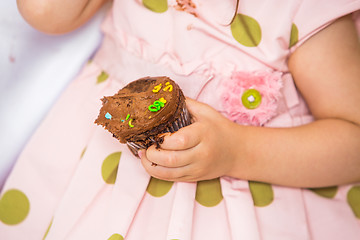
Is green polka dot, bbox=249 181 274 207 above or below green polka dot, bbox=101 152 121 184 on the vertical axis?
below

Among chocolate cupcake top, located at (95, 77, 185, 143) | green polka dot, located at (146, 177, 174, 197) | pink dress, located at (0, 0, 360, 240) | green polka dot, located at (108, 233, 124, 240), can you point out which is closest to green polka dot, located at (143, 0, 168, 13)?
pink dress, located at (0, 0, 360, 240)

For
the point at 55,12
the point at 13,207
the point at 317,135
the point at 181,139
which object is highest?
the point at 55,12

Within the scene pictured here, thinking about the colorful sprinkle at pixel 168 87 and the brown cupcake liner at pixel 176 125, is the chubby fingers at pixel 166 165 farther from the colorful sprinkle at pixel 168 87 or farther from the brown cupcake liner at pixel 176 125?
the colorful sprinkle at pixel 168 87

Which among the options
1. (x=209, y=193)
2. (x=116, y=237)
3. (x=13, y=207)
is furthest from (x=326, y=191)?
(x=13, y=207)

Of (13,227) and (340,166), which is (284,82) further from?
(13,227)

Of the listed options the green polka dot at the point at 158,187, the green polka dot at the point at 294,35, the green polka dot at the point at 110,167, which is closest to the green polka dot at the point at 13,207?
the green polka dot at the point at 110,167

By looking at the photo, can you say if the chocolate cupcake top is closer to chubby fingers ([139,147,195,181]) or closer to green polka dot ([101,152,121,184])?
chubby fingers ([139,147,195,181])

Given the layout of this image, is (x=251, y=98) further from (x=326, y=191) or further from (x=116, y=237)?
(x=116, y=237)
